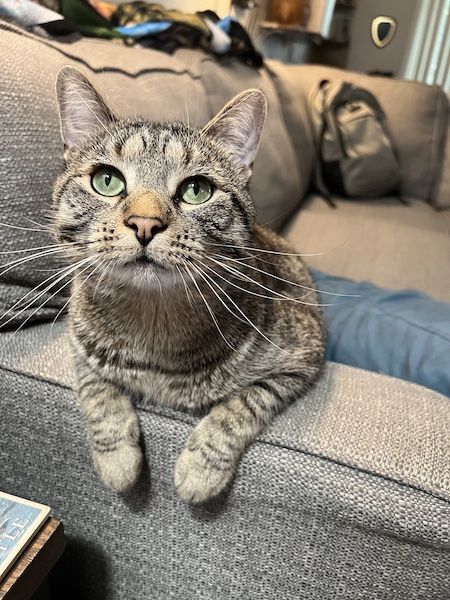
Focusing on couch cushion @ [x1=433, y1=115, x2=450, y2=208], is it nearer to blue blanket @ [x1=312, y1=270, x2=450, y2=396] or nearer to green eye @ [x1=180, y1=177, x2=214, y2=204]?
blue blanket @ [x1=312, y1=270, x2=450, y2=396]

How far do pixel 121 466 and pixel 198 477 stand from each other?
11 cm

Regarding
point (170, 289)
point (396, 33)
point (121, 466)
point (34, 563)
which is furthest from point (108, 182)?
point (396, 33)

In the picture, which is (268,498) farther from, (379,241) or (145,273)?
(379,241)

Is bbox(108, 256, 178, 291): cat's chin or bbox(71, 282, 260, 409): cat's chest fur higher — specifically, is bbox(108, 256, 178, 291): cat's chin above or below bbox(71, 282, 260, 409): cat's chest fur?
above

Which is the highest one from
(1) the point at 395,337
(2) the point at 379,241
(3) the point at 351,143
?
(3) the point at 351,143

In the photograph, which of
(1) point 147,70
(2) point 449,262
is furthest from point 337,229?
(1) point 147,70

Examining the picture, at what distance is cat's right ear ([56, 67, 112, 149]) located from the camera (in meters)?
0.79

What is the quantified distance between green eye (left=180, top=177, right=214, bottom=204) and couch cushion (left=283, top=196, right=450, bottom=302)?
2.36ft

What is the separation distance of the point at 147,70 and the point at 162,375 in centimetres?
88

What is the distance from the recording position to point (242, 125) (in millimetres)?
848

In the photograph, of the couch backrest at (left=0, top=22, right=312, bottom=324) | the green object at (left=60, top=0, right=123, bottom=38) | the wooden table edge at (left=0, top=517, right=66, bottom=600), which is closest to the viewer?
the wooden table edge at (left=0, top=517, right=66, bottom=600)

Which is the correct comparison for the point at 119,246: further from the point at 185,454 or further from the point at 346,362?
the point at 346,362

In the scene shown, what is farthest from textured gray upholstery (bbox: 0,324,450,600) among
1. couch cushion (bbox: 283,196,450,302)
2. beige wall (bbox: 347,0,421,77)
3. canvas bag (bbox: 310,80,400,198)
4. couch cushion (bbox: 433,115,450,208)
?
couch cushion (bbox: 433,115,450,208)

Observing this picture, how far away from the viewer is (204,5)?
2326mm
